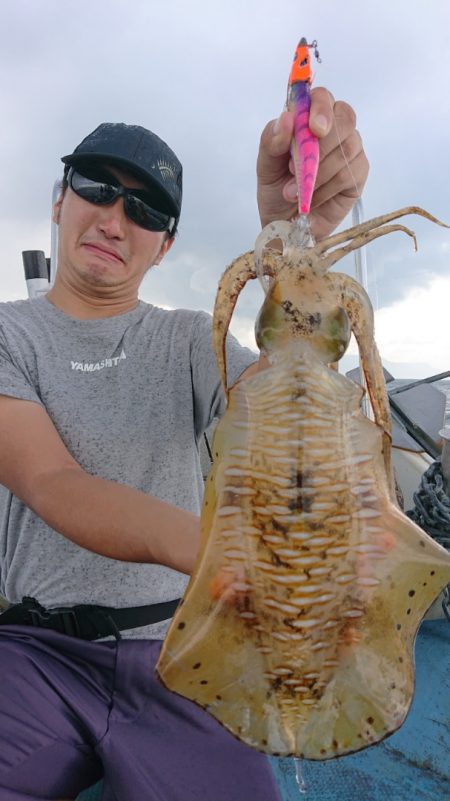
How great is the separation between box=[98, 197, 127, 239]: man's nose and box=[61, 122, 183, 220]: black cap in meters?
0.22

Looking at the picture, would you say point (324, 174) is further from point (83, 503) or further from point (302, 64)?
point (83, 503)

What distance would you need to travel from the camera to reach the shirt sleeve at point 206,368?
101 inches

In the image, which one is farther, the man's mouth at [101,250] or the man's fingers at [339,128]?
the man's mouth at [101,250]

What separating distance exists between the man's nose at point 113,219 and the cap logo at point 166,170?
31 cm

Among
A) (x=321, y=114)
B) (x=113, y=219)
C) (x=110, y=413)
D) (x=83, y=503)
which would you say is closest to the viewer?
(x=321, y=114)

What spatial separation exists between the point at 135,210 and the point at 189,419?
1.31 metres

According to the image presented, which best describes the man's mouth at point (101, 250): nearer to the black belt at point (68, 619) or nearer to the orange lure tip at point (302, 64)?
the orange lure tip at point (302, 64)

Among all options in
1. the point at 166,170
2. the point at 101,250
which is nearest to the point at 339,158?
the point at 166,170

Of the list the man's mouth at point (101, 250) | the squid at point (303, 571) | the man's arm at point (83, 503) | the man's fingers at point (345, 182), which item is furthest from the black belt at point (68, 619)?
the man's fingers at point (345, 182)

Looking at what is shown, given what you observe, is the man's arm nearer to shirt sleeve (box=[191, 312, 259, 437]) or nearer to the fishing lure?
shirt sleeve (box=[191, 312, 259, 437])

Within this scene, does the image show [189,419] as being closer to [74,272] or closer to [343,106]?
[74,272]

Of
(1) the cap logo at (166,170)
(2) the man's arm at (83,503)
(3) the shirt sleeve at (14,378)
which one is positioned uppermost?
(1) the cap logo at (166,170)

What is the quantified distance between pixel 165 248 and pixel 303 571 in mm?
2844

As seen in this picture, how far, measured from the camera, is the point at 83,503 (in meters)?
2.01
